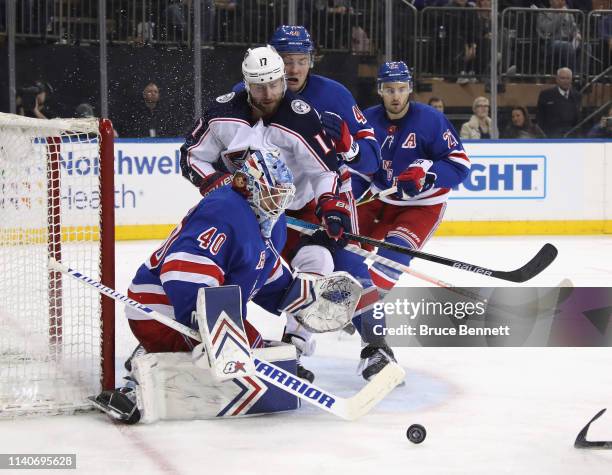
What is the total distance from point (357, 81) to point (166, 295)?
16.8 ft

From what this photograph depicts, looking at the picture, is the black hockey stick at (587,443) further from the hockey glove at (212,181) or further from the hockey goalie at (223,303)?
the hockey glove at (212,181)

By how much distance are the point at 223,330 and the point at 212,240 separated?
237mm

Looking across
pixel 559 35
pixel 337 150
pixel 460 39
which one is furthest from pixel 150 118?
pixel 337 150

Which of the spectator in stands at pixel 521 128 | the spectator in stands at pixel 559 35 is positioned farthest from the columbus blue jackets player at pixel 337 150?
the spectator in stands at pixel 559 35

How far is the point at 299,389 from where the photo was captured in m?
2.87

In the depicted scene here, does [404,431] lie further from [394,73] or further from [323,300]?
[394,73]

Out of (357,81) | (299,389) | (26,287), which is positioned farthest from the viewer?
(357,81)

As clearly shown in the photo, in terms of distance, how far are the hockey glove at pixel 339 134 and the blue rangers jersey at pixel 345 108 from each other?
3.2 inches

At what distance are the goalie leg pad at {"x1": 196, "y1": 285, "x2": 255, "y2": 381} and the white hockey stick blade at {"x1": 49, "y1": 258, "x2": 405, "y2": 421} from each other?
9 centimetres

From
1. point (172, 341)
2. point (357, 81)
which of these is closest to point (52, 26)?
point (357, 81)

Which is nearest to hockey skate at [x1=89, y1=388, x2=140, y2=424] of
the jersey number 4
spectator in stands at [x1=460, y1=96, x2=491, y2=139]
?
the jersey number 4

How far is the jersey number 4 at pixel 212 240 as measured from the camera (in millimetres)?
2812

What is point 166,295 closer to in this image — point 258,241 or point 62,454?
point 258,241

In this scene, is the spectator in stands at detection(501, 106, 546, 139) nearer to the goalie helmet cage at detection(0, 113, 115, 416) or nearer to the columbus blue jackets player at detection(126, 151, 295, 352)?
the goalie helmet cage at detection(0, 113, 115, 416)
